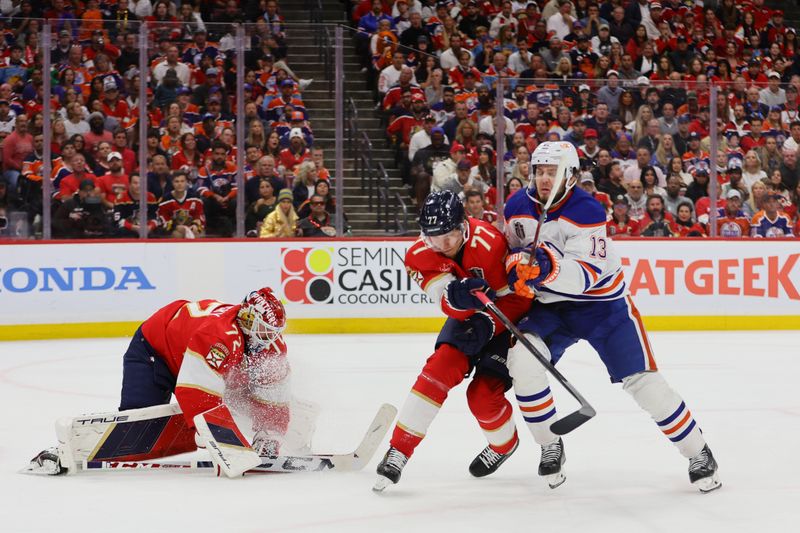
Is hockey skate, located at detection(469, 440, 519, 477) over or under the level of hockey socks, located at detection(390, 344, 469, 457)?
under

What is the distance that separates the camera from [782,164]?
9.14 meters

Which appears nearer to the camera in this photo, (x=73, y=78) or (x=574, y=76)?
(x=73, y=78)

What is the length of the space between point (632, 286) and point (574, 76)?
3228 millimetres

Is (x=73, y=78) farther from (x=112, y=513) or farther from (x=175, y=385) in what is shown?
(x=112, y=513)

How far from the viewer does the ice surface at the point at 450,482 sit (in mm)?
3369

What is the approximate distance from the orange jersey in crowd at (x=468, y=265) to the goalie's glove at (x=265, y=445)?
0.85 m

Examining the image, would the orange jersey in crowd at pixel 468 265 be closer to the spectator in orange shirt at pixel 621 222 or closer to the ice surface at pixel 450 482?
the ice surface at pixel 450 482

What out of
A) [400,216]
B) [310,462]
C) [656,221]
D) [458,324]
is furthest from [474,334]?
[656,221]

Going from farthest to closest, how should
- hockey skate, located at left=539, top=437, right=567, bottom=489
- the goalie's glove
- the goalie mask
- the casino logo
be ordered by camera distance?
the casino logo, the goalie's glove, the goalie mask, hockey skate, located at left=539, top=437, right=567, bottom=489

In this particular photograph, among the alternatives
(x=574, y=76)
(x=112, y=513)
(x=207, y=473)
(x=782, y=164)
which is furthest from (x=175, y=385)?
(x=574, y=76)

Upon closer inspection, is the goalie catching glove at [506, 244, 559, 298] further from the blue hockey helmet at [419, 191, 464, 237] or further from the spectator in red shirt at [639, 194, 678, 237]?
the spectator in red shirt at [639, 194, 678, 237]

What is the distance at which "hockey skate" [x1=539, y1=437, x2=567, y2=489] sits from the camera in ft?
12.4

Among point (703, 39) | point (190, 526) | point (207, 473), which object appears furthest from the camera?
point (703, 39)

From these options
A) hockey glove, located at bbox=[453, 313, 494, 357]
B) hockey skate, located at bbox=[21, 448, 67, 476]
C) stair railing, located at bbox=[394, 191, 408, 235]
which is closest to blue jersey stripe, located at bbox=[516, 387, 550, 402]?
hockey glove, located at bbox=[453, 313, 494, 357]
